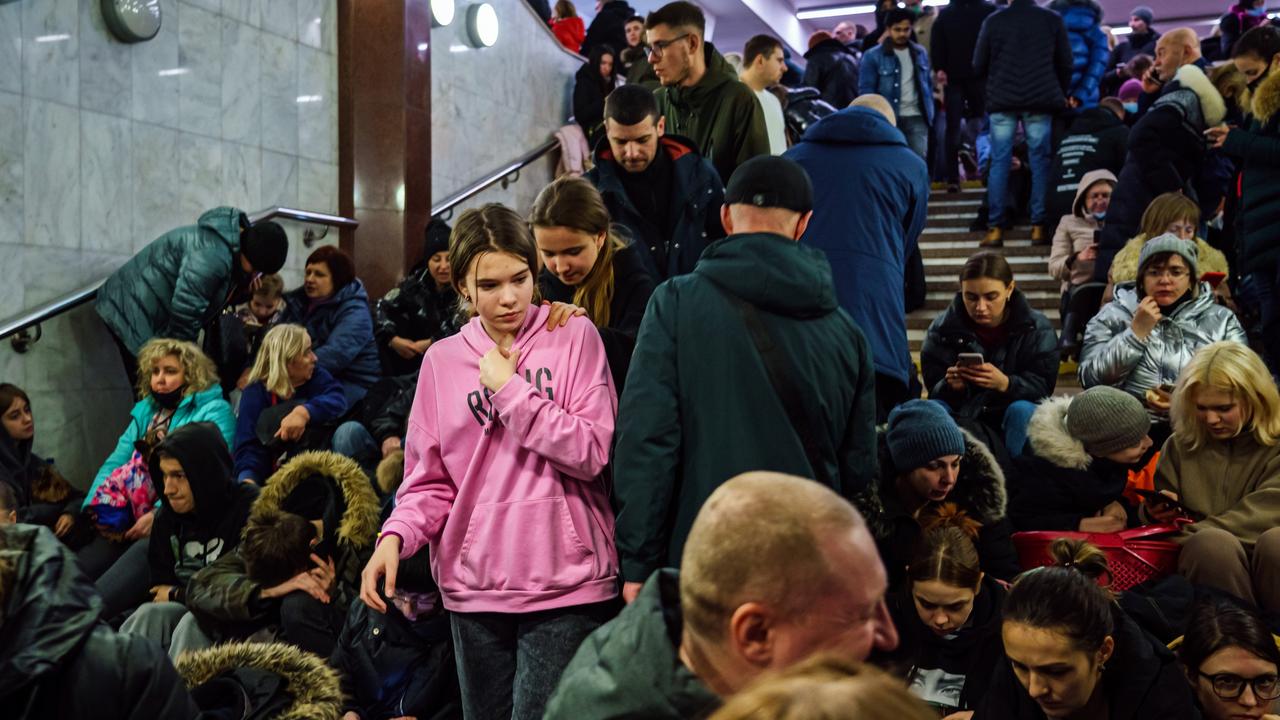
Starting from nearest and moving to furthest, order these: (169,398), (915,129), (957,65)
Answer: (169,398), (915,129), (957,65)

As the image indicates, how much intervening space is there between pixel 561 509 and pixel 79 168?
16.0 ft

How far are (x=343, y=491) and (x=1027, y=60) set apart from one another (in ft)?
20.6

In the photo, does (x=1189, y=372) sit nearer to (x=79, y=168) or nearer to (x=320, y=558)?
(x=320, y=558)

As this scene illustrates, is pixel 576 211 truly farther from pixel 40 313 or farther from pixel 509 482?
pixel 40 313

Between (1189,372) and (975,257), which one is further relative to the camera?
(975,257)

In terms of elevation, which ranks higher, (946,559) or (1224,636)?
(946,559)

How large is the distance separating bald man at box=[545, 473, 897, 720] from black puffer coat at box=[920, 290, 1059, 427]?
3578 millimetres

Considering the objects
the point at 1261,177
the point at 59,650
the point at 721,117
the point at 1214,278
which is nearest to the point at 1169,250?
the point at 1214,278

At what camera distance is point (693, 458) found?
2721 millimetres

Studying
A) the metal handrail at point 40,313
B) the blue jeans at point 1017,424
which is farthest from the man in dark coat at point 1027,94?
the metal handrail at point 40,313

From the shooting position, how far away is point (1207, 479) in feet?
13.9

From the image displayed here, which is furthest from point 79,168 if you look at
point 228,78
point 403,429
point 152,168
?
point 403,429

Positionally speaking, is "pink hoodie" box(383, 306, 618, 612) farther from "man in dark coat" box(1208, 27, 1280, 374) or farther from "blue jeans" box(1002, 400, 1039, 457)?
"man in dark coat" box(1208, 27, 1280, 374)

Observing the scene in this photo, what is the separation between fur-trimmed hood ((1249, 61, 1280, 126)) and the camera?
5.70 meters
